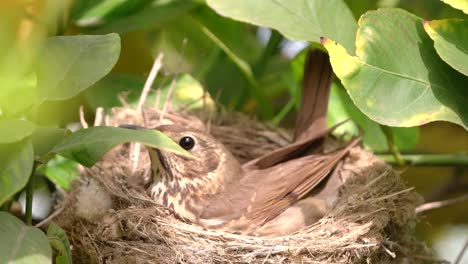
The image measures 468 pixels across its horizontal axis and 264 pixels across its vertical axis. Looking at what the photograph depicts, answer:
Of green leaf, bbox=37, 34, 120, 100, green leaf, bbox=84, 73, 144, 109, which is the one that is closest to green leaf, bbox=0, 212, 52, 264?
green leaf, bbox=37, 34, 120, 100

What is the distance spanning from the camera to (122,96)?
285 cm

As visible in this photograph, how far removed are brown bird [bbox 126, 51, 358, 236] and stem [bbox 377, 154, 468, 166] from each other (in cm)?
18

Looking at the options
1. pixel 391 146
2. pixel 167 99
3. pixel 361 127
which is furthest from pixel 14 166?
pixel 361 127

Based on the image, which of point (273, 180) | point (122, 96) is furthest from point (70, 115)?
point (273, 180)

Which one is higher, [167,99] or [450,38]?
[450,38]

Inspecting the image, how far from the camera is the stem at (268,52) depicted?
116 inches

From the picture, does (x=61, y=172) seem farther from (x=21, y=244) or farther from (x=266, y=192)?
(x=21, y=244)

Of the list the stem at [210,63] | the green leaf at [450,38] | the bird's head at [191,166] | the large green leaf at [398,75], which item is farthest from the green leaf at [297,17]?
the stem at [210,63]

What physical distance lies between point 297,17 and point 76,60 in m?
0.62

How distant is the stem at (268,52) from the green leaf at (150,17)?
1.13 feet

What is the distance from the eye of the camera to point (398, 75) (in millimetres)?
1979

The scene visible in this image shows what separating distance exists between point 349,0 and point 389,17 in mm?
898

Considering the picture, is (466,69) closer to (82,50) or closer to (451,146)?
(82,50)

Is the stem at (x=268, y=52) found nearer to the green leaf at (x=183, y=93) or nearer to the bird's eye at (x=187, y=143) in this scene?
the green leaf at (x=183, y=93)
